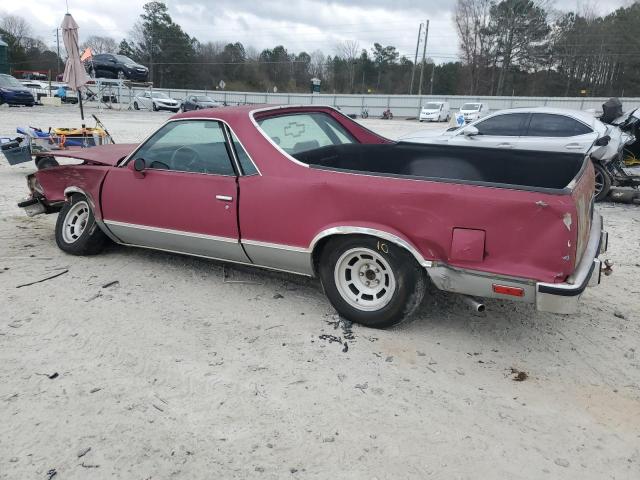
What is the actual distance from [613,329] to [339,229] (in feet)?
7.21

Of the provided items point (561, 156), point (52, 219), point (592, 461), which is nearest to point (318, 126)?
point (561, 156)

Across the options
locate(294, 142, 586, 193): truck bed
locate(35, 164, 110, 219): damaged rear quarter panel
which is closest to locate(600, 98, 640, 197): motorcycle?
locate(294, 142, 586, 193): truck bed

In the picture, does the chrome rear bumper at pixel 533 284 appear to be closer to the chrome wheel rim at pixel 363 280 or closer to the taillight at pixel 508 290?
the taillight at pixel 508 290

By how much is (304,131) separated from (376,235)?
5.40ft

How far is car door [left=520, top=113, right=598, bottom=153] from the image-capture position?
25.6ft

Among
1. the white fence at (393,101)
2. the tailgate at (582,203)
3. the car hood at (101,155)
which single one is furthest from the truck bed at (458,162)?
the white fence at (393,101)

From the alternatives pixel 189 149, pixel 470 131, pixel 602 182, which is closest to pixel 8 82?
pixel 470 131

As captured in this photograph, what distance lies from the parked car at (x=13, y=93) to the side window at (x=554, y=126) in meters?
27.4

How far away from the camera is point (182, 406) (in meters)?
2.75

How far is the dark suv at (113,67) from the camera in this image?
119 ft

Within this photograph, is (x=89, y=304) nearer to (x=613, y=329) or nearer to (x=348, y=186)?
(x=348, y=186)

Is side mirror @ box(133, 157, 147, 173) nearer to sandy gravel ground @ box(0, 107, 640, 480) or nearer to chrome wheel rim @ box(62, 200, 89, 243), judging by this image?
sandy gravel ground @ box(0, 107, 640, 480)

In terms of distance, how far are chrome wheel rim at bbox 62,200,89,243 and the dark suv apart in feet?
116

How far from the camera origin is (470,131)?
8398 mm
